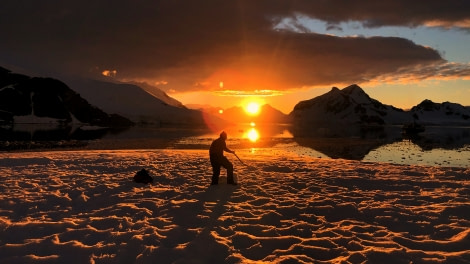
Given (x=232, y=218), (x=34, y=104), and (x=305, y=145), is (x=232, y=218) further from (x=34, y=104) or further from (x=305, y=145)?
(x=34, y=104)

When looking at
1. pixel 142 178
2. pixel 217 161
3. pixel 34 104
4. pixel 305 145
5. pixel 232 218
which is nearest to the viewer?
pixel 232 218

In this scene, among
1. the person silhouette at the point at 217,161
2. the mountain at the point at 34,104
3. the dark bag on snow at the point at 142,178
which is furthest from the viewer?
the mountain at the point at 34,104

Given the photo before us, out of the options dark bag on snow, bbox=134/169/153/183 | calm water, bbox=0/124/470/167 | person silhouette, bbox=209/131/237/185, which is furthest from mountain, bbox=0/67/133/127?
person silhouette, bbox=209/131/237/185

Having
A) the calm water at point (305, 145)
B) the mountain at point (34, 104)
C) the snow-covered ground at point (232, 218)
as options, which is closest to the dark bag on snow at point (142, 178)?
the snow-covered ground at point (232, 218)

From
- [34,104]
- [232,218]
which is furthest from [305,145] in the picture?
[34,104]

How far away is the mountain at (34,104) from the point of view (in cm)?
16762

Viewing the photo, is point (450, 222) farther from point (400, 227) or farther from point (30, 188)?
point (30, 188)

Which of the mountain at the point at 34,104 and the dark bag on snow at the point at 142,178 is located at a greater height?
the mountain at the point at 34,104

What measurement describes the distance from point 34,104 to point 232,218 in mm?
199684

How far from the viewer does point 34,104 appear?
7067 inches

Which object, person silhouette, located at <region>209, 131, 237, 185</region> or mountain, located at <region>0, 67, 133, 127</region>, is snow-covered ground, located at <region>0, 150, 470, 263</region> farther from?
mountain, located at <region>0, 67, 133, 127</region>

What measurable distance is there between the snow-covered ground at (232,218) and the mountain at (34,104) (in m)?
171

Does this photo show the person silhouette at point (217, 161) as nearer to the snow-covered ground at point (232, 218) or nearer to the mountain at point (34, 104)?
the snow-covered ground at point (232, 218)

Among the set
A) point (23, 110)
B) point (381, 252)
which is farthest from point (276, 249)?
point (23, 110)
